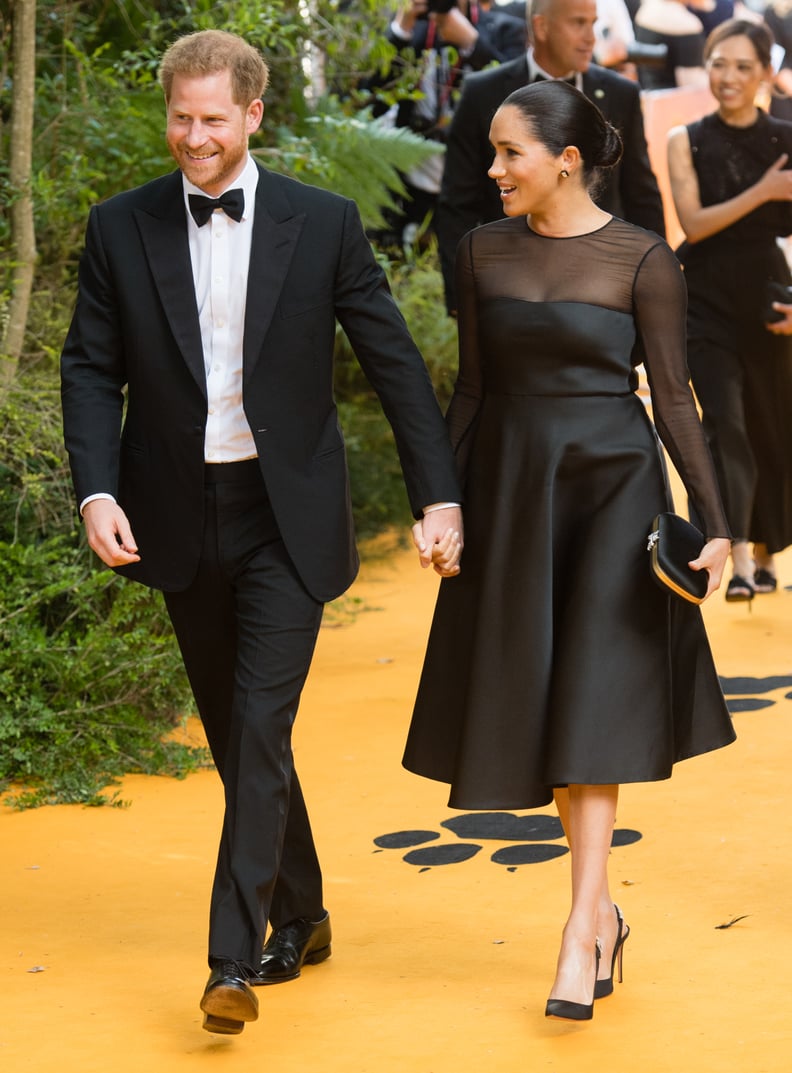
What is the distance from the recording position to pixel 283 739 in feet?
11.6

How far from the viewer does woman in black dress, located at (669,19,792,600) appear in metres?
7.16

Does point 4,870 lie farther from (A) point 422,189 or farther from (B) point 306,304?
(A) point 422,189

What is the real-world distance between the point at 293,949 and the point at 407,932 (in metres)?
0.40

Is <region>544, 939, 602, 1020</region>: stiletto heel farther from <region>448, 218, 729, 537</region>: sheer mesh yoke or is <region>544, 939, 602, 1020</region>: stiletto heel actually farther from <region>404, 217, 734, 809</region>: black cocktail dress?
<region>448, 218, 729, 537</region>: sheer mesh yoke

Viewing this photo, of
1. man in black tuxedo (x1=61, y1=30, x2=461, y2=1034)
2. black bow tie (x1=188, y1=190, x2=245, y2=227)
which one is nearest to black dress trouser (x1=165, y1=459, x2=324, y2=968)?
man in black tuxedo (x1=61, y1=30, x2=461, y2=1034)

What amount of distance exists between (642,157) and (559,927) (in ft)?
11.3

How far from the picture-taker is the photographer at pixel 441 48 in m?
10.0

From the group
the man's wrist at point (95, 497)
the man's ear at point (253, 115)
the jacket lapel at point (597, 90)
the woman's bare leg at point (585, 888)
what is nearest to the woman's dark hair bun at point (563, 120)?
the man's ear at point (253, 115)

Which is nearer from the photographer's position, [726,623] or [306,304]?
[306,304]

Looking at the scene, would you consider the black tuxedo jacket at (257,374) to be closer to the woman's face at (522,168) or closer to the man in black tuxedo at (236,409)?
the man in black tuxedo at (236,409)

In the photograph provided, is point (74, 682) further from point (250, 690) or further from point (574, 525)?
point (574, 525)

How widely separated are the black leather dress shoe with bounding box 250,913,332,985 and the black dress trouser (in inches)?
1.1

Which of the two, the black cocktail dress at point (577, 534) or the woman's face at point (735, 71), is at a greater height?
the woman's face at point (735, 71)

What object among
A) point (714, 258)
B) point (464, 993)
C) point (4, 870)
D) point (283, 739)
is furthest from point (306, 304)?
point (714, 258)
